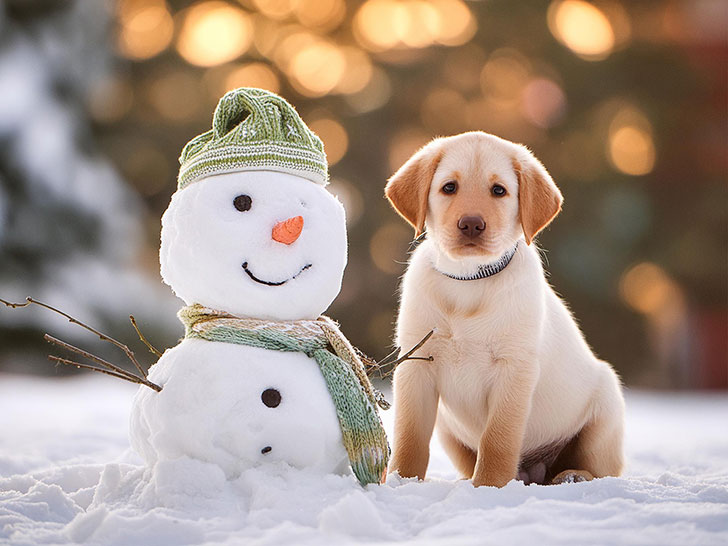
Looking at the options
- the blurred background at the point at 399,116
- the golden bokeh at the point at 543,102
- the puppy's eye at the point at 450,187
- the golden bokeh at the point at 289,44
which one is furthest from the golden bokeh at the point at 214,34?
the puppy's eye at the point at 450,187

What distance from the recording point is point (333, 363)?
2.38 meters

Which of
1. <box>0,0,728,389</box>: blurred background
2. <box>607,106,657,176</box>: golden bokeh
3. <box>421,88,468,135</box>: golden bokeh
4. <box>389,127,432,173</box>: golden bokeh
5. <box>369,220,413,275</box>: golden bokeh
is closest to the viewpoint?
<box>0,0,728,389</box>: blurred background

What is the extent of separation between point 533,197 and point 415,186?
42 centimetres

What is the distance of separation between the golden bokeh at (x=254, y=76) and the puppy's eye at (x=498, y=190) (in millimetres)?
7013

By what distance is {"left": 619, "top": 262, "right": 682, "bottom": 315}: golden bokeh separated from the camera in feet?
33.4

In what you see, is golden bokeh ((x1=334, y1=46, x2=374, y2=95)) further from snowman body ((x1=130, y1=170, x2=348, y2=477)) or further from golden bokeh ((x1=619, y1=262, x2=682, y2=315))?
snowman body ((x1=130, y1=170, x2=348, y2=477))

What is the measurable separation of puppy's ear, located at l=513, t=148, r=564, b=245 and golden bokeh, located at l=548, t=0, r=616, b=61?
7617mm

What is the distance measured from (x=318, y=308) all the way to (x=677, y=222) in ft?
28.9

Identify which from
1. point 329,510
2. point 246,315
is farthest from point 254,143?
point 329,510

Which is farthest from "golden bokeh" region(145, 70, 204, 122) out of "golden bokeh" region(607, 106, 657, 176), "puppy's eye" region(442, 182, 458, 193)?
"puppy's eye" region(442, 182, 458, 193)

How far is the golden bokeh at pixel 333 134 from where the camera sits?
375 inches

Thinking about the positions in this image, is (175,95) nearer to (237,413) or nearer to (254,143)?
(254,143)

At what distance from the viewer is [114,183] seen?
29.1 ft

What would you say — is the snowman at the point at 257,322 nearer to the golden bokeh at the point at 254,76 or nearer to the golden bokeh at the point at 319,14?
the golden bokeh at the point at 254,76
